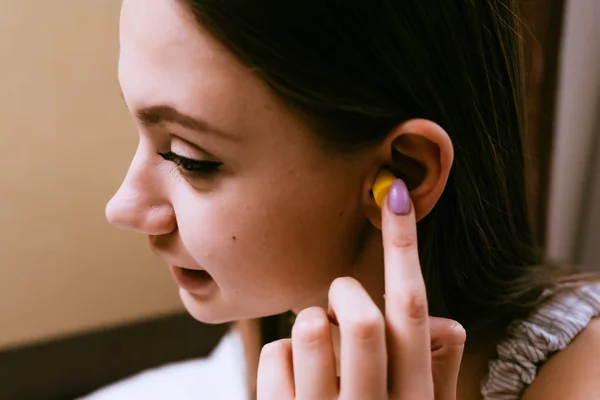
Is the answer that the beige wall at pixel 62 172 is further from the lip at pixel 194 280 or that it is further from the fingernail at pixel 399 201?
the fingernail at pixel 399 201

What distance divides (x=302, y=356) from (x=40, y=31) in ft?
3.25

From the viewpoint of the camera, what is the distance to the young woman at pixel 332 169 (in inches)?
20.7

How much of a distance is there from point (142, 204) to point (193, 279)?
126 mm

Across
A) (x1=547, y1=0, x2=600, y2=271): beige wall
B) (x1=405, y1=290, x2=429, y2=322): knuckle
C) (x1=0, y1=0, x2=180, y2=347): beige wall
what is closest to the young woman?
(x1=405, y1=290, x2=429, y2=322): knuckle

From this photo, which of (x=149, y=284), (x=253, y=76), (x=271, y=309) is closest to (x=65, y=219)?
(x=149, y=284)

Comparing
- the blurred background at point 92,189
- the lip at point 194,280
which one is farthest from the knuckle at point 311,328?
the blurred background at point 92,189

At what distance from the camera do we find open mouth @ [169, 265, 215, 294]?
0.72 metres

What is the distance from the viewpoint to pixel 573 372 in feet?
2.36

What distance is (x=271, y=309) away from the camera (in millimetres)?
699

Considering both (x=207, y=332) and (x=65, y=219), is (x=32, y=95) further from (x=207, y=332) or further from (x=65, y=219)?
(x=207, y=332)

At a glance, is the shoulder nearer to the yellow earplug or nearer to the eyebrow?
the yellow earplug

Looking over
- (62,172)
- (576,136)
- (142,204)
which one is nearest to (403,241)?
(142,204)

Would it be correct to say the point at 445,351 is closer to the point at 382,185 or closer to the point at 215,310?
the point at 382,185

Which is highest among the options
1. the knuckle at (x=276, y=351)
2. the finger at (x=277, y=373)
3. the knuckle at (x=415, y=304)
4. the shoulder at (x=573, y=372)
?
the knuckle at (x=415, y=304)
